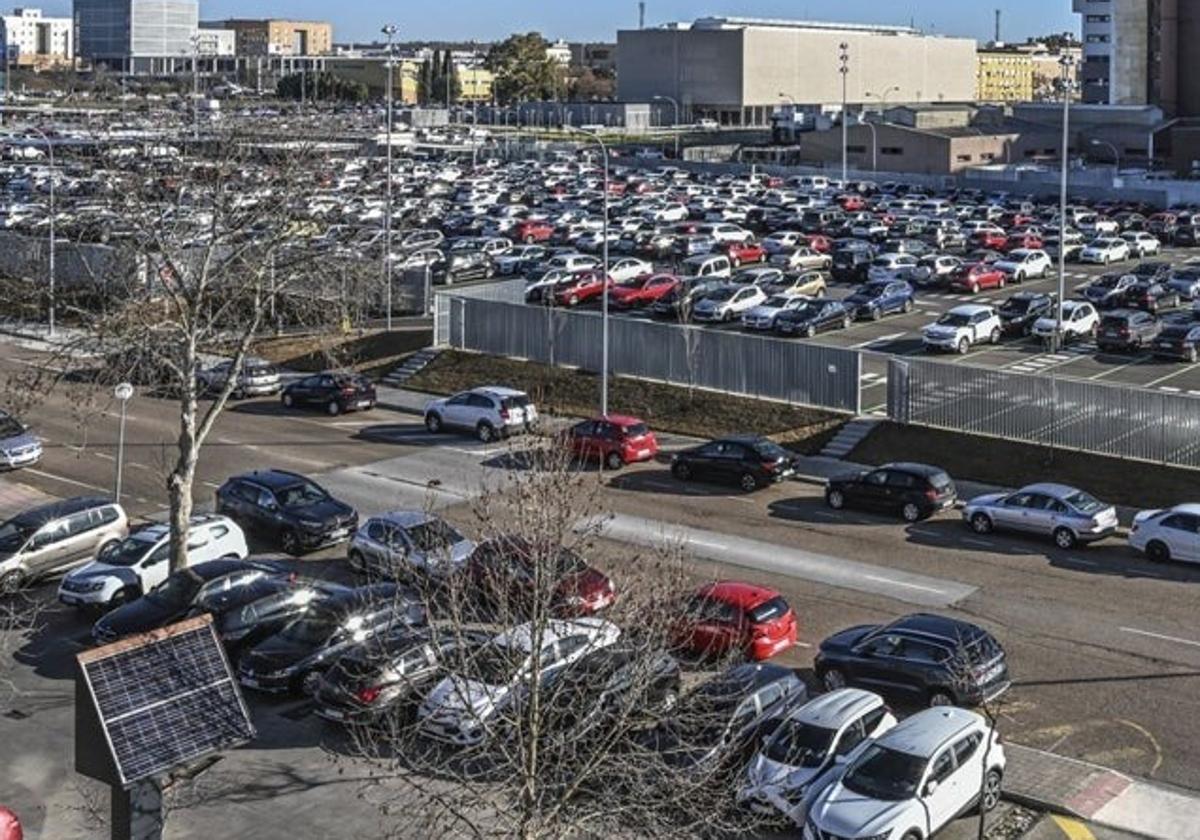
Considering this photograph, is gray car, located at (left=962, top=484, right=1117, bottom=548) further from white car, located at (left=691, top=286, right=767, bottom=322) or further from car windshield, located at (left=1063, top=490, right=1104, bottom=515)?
white car, located at (left=691, top=286, right=767, bottom=322)

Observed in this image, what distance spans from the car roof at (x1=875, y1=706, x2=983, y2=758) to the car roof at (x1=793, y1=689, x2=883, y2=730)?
51 cm

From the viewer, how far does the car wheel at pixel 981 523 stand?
27234mm

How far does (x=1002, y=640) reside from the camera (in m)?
21.6

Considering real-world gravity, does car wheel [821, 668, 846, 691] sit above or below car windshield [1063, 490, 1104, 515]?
below

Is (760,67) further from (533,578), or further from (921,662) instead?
(533,578)

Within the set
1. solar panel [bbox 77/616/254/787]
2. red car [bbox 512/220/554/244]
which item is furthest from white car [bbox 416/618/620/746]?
red car [bbox 512/220/554/244]

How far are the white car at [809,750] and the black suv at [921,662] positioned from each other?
4.98 ft

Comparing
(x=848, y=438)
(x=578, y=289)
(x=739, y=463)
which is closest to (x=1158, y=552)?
(x=739, y=463)

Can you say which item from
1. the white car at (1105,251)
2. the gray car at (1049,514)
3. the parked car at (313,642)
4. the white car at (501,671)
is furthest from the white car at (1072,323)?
the white car at (501,671)

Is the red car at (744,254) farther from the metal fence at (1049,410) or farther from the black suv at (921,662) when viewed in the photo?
the black suv at (921,662)

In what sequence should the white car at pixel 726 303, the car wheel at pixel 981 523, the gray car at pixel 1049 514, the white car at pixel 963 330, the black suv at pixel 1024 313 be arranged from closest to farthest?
1. the gray car at pixel 1049 514
2. the car wheel at pixel 981 523
3. the white car at pixel 963 330
4. the black suv at pixel 1024 313
5. the white car at pixel 726 303

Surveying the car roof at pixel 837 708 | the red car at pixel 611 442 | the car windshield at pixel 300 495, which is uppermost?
the red car at pixel 611 442

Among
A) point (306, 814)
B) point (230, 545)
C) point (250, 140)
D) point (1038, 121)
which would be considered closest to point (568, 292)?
point (250, 140)

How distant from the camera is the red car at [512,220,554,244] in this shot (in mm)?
66875
